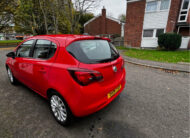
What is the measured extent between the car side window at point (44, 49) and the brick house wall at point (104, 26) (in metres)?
24.1

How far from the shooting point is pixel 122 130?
1989mm

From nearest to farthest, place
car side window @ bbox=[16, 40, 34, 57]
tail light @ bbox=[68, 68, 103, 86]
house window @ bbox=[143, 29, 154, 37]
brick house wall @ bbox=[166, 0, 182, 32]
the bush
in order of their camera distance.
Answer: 1. tail light @ bbox=[68, 68, 103, 86]
2. car side window @ bbox=[16, 40, 34, 57]
3. the bush
4. brick house wall @ bbox=[166, 0, 182, 32]
5. house window @ bbox=[143, 29, 154, 37]

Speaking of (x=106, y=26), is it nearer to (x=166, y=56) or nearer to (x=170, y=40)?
(x=170, y=40)

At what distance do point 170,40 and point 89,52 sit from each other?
1285 cm

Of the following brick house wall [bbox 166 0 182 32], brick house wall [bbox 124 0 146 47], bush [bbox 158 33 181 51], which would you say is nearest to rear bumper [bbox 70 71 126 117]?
bush [bbox 158 33 181 51]

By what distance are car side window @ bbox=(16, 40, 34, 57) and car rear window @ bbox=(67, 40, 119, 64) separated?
152cm

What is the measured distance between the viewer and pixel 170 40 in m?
11.5

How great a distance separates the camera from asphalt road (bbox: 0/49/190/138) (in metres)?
1.94

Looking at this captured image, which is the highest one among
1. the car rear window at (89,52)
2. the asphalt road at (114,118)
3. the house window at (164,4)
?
the house window at (164,4)

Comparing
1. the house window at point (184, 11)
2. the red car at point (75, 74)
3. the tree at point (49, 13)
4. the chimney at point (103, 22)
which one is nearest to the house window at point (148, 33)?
the house window at point (184, 11)

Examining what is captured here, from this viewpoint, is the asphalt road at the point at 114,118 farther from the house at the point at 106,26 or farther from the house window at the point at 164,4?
the house at the point at 106,26

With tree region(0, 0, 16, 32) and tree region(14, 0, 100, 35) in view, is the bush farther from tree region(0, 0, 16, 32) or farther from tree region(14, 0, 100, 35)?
tree region(0, 0, 16, 32)

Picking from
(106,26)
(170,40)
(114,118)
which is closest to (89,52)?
(114,118)

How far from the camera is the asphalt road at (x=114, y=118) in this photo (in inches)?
76.5
